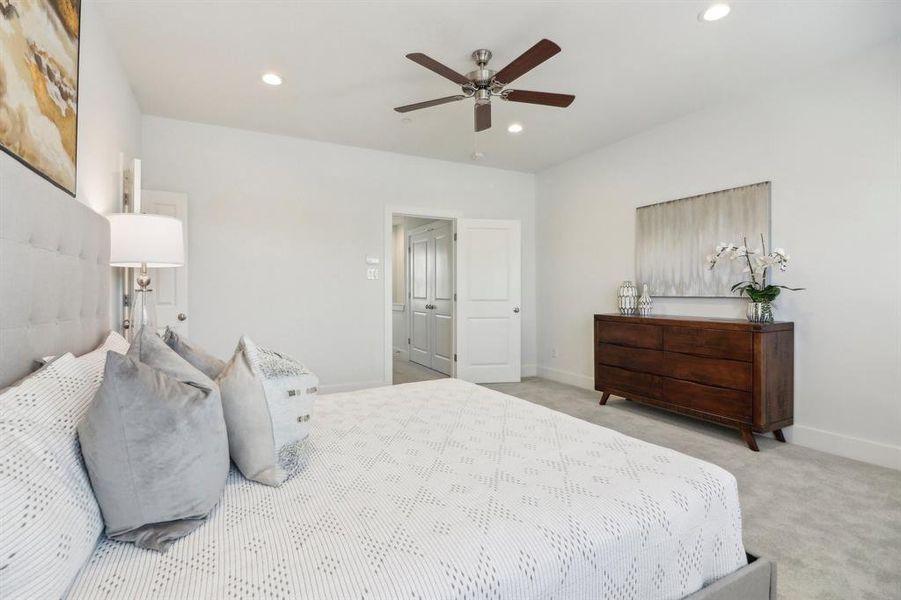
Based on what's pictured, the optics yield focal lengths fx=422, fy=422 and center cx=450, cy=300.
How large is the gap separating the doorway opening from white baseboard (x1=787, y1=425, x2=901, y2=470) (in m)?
3.31

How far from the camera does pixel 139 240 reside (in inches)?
85.9

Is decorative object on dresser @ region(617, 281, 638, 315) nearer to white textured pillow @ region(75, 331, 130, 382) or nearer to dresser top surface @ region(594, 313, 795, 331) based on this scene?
dresser top surface @ region(594, 313, 795, 331)

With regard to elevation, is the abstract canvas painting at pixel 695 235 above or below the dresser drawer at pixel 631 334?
above

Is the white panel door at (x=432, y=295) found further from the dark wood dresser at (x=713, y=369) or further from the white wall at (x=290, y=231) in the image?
the dark wood dresser at (x=713, y=369)

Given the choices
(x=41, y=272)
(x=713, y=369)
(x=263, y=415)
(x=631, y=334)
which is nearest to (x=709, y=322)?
(x=713, y=369)

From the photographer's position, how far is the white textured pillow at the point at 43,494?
0.63 meters

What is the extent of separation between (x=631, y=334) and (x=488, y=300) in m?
1.85

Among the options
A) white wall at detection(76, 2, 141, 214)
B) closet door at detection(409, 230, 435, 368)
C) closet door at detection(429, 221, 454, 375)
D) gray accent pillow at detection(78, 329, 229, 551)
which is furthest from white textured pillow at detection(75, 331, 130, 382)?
closet door at detection(409, 230, 435, 368)

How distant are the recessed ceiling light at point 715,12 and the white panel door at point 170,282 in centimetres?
404

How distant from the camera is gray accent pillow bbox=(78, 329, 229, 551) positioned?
2.81 feet

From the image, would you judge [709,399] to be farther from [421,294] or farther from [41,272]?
[421,294]

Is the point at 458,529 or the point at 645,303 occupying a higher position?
the point at 645,303

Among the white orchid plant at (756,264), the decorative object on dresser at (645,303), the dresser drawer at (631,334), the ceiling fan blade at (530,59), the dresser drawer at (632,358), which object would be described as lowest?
the dresser drawer at (632,358)

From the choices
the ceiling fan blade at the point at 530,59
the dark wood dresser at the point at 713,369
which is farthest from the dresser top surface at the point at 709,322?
the ceiling fan blade at the point at 530,59
